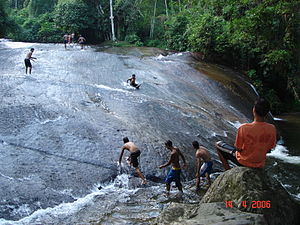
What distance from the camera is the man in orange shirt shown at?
183 inches

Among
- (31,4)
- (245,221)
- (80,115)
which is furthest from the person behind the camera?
(31,4)

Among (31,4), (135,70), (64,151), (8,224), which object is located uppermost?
(31,4)

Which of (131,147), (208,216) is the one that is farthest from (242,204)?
(131,147)

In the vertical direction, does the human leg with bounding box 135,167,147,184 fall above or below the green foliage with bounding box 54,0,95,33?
below

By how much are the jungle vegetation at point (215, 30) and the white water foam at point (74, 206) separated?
8.91 m

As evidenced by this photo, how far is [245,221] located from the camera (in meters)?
4.25

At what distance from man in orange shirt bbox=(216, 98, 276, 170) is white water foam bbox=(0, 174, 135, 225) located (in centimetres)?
355

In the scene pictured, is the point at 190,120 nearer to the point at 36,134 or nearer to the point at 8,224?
the point at 36,134

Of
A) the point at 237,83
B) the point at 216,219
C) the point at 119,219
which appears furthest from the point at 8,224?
the point at 237,83

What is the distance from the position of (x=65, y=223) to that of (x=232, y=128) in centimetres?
771

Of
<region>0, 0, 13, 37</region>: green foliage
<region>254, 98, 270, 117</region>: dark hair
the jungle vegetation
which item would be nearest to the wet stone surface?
the jungle vegetation

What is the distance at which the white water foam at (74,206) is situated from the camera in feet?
21.4
